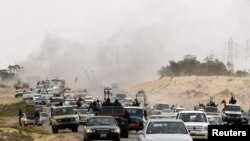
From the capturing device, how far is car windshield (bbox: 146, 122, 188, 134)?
25.7m

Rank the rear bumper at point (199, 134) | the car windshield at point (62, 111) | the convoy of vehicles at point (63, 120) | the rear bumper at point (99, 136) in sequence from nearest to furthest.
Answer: the rear bumper at point (199, 134) → the rear bumper at point (99, 136) → the convoy of vehicles at point (63, 120) → the car windshield at point (62, 111)

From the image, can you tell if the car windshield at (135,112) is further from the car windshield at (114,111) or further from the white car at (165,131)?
the white car at (165,131)

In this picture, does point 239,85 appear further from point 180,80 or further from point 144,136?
point 144,136

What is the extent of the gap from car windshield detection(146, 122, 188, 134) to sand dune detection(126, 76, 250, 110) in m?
91.7


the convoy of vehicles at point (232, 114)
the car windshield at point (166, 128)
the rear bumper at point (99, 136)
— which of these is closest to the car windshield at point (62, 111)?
the rear bumper at point (99, 136)

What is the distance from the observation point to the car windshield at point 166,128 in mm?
25672

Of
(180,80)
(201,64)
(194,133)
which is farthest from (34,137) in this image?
(201,64)

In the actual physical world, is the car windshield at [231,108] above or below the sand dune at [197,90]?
below

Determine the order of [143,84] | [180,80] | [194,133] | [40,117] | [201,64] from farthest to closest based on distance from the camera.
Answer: [201,64], [143,84], [180,80], [40,117], [194,133]

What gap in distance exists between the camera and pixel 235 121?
65500 millimetres

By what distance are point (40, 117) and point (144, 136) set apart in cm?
4718

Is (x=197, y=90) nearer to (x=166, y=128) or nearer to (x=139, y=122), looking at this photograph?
(x=139, y=122)

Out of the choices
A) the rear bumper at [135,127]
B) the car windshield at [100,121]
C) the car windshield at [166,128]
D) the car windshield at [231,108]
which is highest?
the car windshield at [231,108]

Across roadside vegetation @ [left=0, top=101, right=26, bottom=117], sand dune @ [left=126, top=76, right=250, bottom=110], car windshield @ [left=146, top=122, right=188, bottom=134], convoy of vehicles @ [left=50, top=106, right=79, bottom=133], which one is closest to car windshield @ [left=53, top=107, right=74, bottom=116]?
convoy of vehicles @ [left=50, top=106, right=79, bottom=133]
